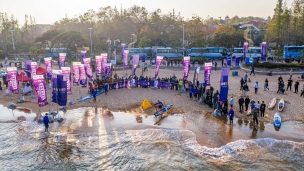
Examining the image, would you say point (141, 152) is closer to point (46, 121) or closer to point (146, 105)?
point (46, 121)

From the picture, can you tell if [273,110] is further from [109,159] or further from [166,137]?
[109,159]

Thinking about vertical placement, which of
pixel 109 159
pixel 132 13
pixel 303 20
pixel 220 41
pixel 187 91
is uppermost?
A: pixel 132 13

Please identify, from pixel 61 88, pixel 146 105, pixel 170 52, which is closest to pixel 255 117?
pixel 146 105

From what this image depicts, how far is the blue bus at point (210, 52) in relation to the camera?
168 feet

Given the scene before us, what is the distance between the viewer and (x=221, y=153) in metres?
13.6

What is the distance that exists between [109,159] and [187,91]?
13517 mm

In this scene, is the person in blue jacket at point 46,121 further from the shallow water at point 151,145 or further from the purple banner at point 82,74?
the purple banner at point 82,74

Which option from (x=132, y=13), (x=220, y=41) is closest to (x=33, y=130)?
(x=220, y=41)

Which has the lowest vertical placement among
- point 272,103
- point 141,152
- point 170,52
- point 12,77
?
point 141,152

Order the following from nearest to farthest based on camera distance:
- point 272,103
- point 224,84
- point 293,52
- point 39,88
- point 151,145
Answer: point 151,145
point 39,88
point 224,84
point 272,103
point 293,52

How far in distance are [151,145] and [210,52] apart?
132ft

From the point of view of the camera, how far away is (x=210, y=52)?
171 feet

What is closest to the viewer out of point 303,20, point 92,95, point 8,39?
point 92,95

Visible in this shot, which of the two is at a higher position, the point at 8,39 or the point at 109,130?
the point at 8,39
